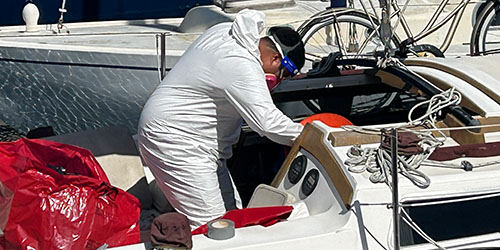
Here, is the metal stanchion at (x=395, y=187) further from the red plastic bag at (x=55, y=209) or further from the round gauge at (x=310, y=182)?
the red plastic bag at (x=55, y=209)

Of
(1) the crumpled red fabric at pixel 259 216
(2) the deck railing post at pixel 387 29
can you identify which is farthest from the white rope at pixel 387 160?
(2) the deck railing post at pixel 387 29

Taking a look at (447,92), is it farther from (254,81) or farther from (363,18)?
(363,18)

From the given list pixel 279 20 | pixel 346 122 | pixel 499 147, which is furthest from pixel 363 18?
pixel 499 147

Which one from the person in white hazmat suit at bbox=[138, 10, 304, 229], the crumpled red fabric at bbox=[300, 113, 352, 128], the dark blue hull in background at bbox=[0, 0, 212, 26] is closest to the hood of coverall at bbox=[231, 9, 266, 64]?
the person in white hazmat suit at bbox=[138, 10, 304, 229]

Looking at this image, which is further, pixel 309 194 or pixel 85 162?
pixel 85 162

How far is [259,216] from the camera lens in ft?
8.18

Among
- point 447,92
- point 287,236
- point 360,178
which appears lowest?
point 287,236

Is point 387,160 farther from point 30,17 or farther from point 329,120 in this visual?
point 30,17

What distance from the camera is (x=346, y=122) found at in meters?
3.22

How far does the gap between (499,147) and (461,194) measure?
33 centimetres

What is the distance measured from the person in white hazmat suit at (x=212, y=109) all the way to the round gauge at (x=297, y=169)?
8 centimetres

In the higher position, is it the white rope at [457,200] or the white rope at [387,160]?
the white rope at [387,160]

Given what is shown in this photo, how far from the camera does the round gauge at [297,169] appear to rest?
281 centimetres

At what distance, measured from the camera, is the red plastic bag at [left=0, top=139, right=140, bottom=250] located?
8.64 ft
